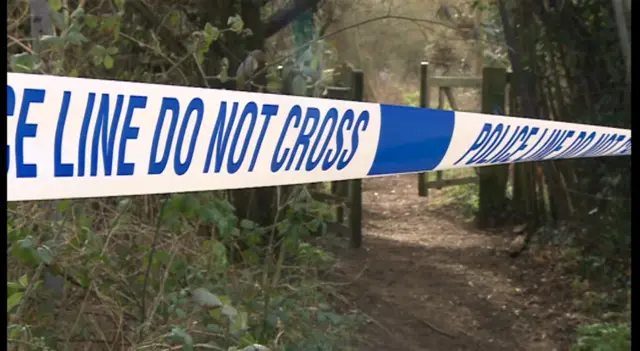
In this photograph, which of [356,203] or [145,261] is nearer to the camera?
[145,261]

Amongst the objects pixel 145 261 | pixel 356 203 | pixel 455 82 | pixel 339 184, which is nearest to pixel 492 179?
pixel 455 82

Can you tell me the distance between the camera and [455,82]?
483cm

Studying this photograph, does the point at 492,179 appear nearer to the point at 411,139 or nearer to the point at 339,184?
the point at 339,184

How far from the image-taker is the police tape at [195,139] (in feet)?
3.56

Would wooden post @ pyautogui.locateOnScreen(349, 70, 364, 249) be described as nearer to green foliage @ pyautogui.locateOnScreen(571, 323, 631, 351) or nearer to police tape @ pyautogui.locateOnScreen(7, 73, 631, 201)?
green foliage @ pyautogui.locateOnScreen(571, 323, 631, 351)

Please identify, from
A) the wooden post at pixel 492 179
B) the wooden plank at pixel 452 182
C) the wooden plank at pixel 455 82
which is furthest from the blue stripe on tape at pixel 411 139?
the wooden plank at pixel 452 182

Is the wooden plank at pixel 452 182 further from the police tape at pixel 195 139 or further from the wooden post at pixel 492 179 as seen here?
the police tape at pixel 195 139

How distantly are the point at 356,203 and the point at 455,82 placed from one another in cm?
111

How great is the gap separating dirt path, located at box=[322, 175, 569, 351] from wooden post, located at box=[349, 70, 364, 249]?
60 mm

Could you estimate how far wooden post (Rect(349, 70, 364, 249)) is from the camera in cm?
385

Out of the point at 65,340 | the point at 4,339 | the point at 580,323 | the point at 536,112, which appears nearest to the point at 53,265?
the point at 65,340

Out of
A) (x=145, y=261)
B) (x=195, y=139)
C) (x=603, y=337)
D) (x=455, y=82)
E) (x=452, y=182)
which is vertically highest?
(x=455, y=82)

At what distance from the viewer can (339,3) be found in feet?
11.1

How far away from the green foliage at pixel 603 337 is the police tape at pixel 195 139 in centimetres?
135
